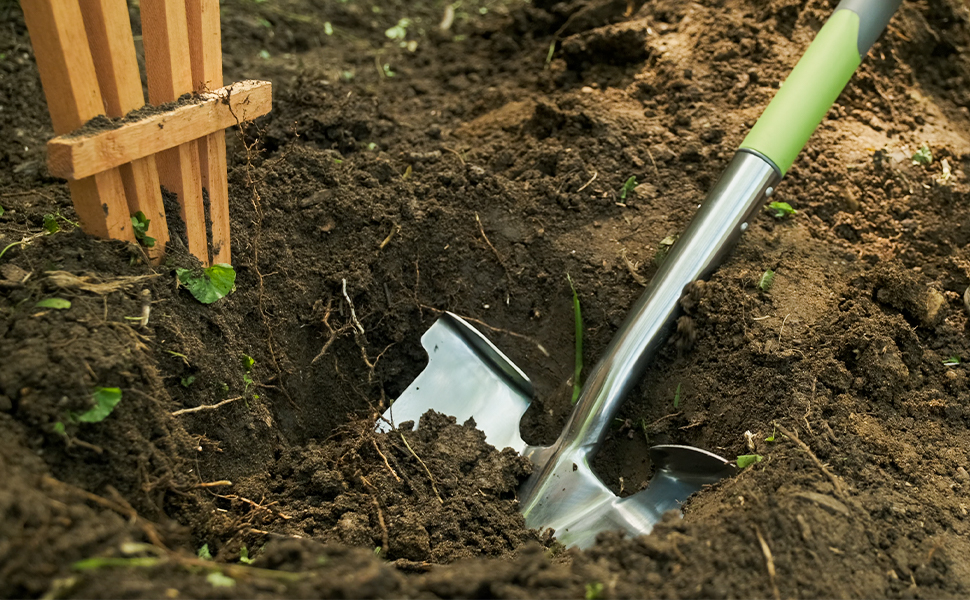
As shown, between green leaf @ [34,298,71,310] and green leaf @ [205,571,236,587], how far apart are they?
2.34ft

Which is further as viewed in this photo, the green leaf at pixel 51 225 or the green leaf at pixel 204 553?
the green leaf at pixel 51 225

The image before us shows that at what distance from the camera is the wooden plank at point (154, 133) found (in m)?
1.46

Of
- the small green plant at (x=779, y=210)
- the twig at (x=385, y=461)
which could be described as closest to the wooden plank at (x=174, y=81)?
the twig at (x=385, y=461)

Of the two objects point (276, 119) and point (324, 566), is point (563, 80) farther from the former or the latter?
point (324, 566)

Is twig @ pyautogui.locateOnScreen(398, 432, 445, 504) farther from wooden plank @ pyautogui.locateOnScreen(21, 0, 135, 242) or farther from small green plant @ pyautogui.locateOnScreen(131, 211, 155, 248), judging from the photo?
wooden plank @ pyautogui.locateOnScreen(21, 0, 135, 242)

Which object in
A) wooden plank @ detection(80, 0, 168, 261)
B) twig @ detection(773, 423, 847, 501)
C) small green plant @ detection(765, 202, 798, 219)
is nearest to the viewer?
wooden plank @ detection(80, 0, 168, 261)

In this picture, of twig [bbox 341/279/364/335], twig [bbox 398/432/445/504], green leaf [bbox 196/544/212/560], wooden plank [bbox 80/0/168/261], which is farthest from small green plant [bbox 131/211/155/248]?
twig [bbox 398/432/445/504]

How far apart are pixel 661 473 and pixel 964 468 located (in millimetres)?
776

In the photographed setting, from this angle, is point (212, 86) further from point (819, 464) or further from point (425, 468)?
point (819, 464)

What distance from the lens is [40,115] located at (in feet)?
9.14

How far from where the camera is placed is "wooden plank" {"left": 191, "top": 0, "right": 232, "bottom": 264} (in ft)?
5.68

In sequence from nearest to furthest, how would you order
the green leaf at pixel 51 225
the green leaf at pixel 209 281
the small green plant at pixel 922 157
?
1. the green leaf at pixel 51 225
2. the green leaf at pixel 209 281
3. the small green plant at pixel 922 157

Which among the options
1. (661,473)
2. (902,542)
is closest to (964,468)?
(902,542)

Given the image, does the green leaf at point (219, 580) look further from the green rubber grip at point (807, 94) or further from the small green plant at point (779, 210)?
the small green plant at point (779, 210)
